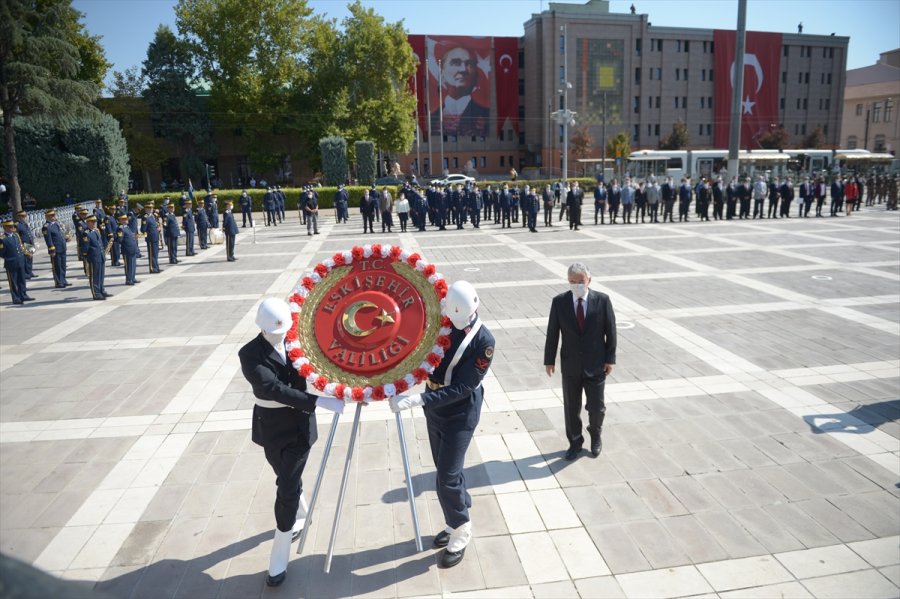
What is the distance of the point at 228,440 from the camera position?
259 inches

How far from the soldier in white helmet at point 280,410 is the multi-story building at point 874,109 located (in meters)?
83.8

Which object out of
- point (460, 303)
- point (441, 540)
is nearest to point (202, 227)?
point (441, 540)

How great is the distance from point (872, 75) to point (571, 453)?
97.5 meters

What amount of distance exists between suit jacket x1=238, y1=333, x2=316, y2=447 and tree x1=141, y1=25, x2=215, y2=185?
50863 millimetres

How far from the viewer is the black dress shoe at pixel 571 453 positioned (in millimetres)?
5985

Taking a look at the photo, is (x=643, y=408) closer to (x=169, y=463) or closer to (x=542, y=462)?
(x=542, y=462)

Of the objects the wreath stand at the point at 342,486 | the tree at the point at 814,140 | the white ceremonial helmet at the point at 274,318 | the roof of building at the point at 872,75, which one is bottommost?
the wreath stand at the point at 342,486

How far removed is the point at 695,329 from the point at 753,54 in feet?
242

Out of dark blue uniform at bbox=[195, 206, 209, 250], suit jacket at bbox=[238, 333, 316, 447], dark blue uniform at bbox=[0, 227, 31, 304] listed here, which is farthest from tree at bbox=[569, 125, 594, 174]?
suit jacket at bbox=[238, 333, 316, 447]

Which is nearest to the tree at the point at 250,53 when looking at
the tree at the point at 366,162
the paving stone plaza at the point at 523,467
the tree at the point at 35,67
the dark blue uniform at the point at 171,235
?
the tree at the point at 366,162

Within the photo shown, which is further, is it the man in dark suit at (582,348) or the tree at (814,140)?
the tree at (814,140)

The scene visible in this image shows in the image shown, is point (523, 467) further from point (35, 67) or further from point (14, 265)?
point (35, 67)

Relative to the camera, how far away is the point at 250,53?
150 ft

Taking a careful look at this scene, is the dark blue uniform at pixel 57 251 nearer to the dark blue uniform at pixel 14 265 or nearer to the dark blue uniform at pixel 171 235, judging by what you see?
the dark blue uniform at pixel 14 265
